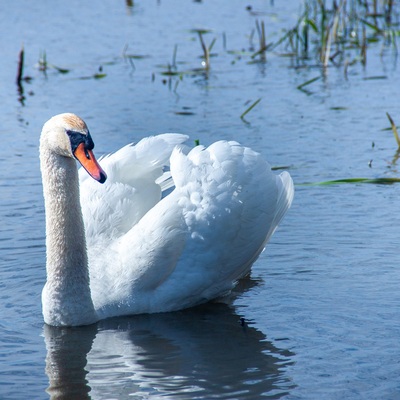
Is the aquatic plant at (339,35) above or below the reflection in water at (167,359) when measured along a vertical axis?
above

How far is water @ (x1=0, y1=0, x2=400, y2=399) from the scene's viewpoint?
220 inches

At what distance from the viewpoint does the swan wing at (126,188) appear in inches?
276

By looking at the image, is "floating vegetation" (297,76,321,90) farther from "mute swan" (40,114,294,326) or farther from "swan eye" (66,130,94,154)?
"swan eye" (66,130,94,154)

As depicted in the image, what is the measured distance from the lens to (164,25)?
54.9 feet

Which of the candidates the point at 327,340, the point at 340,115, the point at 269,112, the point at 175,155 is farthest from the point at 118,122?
the point at 327,340

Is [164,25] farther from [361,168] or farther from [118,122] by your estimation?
[361,168]

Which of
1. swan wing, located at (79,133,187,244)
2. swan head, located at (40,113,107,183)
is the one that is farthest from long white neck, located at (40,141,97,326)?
swan wing, located at (79,133,187,244)

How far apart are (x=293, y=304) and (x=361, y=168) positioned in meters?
3.23

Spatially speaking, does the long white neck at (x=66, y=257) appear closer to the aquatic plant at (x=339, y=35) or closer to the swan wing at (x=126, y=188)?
the swan wing at (x=126, y=188)

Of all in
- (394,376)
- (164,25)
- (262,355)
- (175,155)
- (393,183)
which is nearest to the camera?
(394,376)

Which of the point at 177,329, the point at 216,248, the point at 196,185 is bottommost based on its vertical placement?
the point at 177,329

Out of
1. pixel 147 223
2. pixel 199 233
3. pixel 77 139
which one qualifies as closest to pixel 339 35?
pixel 199 233

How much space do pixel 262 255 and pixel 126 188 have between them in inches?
48.8

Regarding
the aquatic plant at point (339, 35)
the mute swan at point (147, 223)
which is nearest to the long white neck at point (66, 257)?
the mute swan at point (147, 223)
